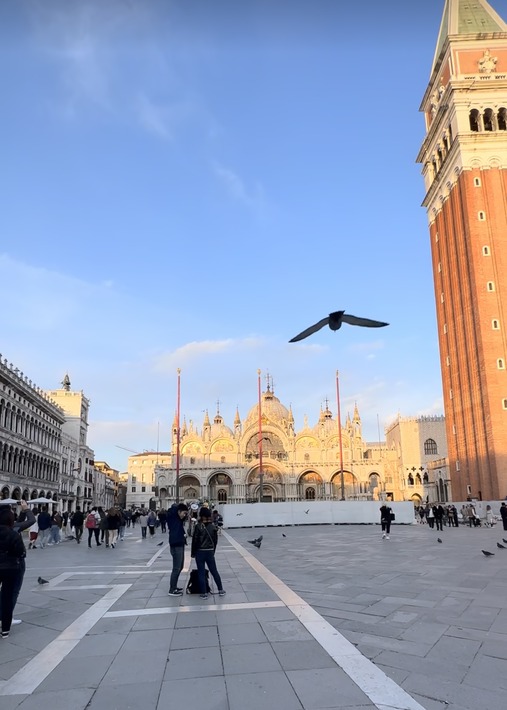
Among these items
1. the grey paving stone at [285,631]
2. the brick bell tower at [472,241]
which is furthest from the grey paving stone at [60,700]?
the brick bell tower at [472,241]

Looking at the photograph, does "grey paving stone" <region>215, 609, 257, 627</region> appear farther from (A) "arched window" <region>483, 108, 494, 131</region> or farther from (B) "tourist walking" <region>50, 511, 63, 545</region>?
(A) "arched window" <region>483, 108, 494, 131</region>

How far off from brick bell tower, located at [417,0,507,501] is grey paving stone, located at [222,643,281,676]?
3892cm

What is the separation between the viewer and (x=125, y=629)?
6.85 meters

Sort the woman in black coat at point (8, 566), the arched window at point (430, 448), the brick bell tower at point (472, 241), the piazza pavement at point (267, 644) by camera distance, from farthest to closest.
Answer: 1. the arched window at point (430, 448)
2. the brick bell tower at point (472, 241)
3. the woman in black coat at point (8, 566)
4. the piazza pavement at point (267, 644)

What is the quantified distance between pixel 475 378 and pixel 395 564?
3492cm

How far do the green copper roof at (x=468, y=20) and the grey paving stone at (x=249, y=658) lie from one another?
2339 inches

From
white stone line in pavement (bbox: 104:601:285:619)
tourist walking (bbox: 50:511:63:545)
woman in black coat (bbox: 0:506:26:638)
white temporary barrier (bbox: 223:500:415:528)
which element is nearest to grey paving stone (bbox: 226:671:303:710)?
white stone line in pavement (bbox: 104:601:285:619)

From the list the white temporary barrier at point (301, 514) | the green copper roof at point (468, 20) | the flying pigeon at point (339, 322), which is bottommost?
the white temporary barrier at point (301, 514)

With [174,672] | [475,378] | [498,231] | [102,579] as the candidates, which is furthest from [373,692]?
[498,231]

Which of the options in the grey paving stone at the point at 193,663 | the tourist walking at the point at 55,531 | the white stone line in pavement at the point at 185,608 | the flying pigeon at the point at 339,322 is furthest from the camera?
the tourist walking at the point at 55,531

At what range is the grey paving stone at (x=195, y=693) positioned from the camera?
435 cm

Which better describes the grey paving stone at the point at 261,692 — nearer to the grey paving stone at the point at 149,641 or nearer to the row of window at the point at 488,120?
the grey paving stone at the point at 149,641

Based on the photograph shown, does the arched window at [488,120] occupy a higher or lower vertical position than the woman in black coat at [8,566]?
higher

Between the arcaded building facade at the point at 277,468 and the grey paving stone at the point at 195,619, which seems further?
the arcaded building facade at the point at 277,468
